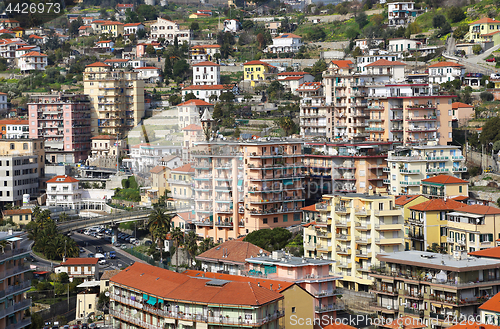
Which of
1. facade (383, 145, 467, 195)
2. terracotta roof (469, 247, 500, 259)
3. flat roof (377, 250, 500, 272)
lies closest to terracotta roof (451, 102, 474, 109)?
facade (383, 145, 467, 195)

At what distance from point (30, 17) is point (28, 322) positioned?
10012 centimetres

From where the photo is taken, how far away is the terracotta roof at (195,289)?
33.4m

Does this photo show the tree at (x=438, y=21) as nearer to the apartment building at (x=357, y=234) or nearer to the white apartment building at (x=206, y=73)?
the white apartment building at (x=206, y=73)

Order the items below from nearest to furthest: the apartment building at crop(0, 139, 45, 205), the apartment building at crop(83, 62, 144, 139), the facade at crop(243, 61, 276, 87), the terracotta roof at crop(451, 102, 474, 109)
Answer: the terracotta roof at crop(451, 102, 474, 109), the apartment building at crop(0, 139, 45, 205), the apartment building at crop(83, 62, 144, 139), the facade at crop(243, 61, 276, 87)

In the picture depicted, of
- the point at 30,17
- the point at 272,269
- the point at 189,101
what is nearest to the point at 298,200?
the point at 272,269

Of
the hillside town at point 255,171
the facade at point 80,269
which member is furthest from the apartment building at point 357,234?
Result: the facade at point 80,269

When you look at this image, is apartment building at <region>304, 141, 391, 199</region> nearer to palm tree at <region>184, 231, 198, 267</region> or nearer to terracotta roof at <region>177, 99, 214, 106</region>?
palm tree at <region>184, 231, 198, 267</region>

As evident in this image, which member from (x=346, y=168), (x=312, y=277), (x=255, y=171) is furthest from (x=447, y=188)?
(x=312, y=277)

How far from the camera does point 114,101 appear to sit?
313 ft

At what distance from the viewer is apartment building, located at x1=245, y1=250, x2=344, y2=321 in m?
37.8

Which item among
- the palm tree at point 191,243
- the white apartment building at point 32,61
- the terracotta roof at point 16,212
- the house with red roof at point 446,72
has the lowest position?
the palm tree at point 191,243

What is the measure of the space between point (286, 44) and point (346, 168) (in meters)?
55.4

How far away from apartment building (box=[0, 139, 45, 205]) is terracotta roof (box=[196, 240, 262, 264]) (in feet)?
123

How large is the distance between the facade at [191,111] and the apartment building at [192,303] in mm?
48431
